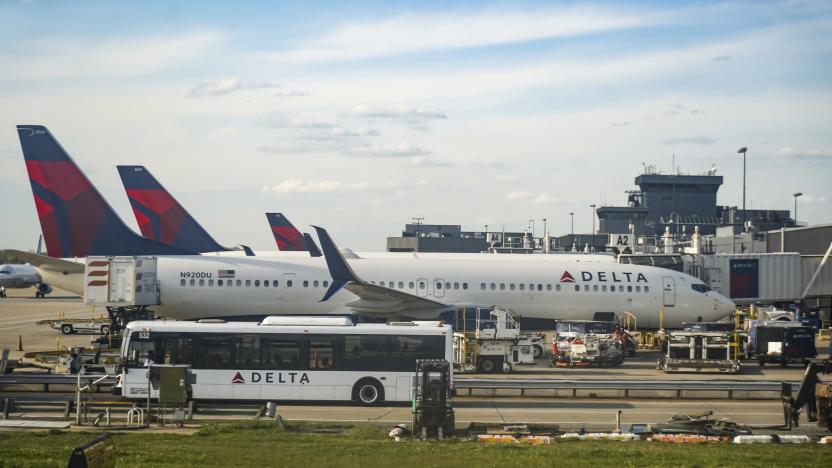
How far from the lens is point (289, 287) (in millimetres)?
44250

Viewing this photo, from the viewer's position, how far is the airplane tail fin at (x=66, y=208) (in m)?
44.8

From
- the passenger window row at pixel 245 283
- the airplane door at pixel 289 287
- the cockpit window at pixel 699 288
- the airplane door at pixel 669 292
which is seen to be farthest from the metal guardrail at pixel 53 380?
the cockpit window at pixel 699 288

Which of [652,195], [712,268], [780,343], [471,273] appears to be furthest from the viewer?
[652,195]

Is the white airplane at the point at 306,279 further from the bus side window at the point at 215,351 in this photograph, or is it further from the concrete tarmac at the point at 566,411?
the bus side window at the point at 215,351

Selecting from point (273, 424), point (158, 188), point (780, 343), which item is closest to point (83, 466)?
point (273, 424)

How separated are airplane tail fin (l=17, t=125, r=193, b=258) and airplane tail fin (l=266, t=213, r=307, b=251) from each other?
38990 millimetres

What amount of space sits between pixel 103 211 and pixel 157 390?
21705 mm

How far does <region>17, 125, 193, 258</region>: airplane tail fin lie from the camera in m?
44.8

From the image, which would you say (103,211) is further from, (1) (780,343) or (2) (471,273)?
(1) (780,343)

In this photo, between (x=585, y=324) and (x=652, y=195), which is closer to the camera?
(x=585, y=324)

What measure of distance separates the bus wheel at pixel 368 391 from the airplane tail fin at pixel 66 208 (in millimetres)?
21860

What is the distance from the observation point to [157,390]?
85.0 feet

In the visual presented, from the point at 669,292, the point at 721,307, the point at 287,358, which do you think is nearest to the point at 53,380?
the point at 287,358

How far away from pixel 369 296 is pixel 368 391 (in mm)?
15910
